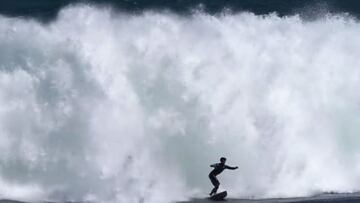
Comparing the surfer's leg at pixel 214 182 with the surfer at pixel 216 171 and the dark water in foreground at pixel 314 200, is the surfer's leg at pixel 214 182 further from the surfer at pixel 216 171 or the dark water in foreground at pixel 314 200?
the dark water in foreground at pixel 314 200

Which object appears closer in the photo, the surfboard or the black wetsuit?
the surfboard

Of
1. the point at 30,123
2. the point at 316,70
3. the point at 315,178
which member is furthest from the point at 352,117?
the point at 30,123

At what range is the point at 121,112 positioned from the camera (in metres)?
32.2

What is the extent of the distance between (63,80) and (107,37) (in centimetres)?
308

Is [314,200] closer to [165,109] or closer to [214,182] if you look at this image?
[214,182]

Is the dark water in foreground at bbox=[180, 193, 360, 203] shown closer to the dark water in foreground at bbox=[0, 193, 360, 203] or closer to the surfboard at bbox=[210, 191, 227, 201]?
the dark water in foreground at bbox=[0, 193, 360, 203]

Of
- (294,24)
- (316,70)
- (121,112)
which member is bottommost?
(121,112)

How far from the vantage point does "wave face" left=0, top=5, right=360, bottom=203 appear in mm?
30734

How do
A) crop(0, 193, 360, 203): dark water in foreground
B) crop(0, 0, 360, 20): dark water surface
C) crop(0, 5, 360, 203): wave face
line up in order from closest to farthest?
crop(0, 193, 360, 203): dark water in foreground < crop(0, 5, 360, 203): wave face < crop(0, 0, 360, 20): dark water surface

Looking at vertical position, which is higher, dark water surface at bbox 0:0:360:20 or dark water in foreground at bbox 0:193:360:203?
dark water surface at bbox 0:0:360:20

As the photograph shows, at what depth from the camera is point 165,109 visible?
33.1 meters

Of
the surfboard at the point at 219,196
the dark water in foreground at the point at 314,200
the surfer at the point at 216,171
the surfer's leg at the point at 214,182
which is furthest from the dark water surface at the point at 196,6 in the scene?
the surfboard at the point at 219,196

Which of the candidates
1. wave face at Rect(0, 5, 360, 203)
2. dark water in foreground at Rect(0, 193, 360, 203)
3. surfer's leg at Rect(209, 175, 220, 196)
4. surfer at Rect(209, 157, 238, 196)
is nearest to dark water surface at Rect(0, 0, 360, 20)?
wave face at Rect(0, 5, 360, 203)

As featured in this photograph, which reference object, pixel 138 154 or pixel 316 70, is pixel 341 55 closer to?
pixel 316 70
